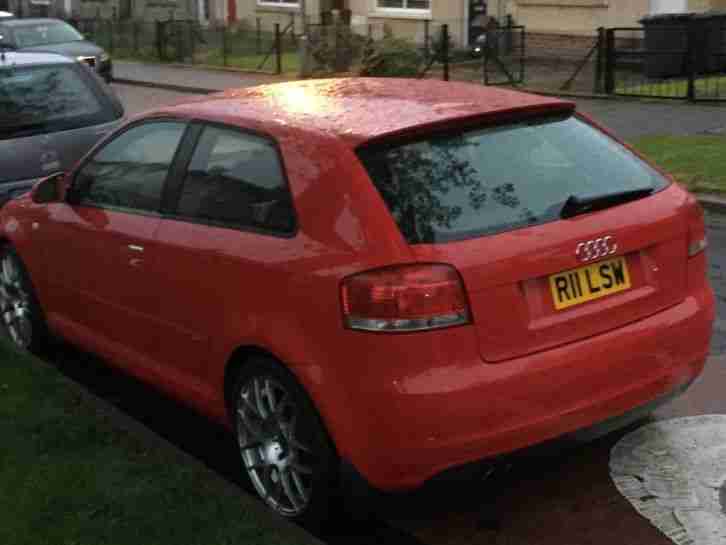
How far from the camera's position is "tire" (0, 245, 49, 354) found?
6664 millimetres

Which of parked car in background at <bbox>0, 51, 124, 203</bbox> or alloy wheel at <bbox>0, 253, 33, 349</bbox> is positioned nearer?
alloy wheel at <bbox>0, 253, 33, 349</bbox>

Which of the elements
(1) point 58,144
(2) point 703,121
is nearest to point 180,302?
(1) point 58,144

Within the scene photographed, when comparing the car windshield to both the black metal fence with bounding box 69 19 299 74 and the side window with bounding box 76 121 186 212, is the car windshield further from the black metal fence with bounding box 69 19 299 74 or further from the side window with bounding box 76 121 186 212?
→ the side window with bounding box 76 121 186 212

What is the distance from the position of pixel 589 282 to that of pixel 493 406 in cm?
64

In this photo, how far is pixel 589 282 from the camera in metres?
4.31

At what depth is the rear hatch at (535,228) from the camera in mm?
4086

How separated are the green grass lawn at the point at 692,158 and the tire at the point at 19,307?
644 centimetres

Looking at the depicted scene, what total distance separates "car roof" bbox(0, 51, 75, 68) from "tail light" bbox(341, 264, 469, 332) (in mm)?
6358

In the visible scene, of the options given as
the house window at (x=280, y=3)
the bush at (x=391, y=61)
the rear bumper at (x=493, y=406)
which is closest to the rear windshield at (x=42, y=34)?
the house window at (x=280, y=3)

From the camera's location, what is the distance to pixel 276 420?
453 centimetres

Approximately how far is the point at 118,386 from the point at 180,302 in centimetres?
162

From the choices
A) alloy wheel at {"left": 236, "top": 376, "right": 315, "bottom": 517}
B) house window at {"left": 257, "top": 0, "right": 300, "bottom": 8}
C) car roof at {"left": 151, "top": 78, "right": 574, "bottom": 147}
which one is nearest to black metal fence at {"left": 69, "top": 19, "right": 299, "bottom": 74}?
house window at {"left": 257, "top": 0, "right": 300, "bottom": 8}

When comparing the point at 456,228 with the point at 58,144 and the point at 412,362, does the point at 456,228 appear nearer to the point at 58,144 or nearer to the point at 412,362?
the point at 412,362

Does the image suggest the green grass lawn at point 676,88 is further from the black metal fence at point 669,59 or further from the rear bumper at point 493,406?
the rear bumper at point 493,406
